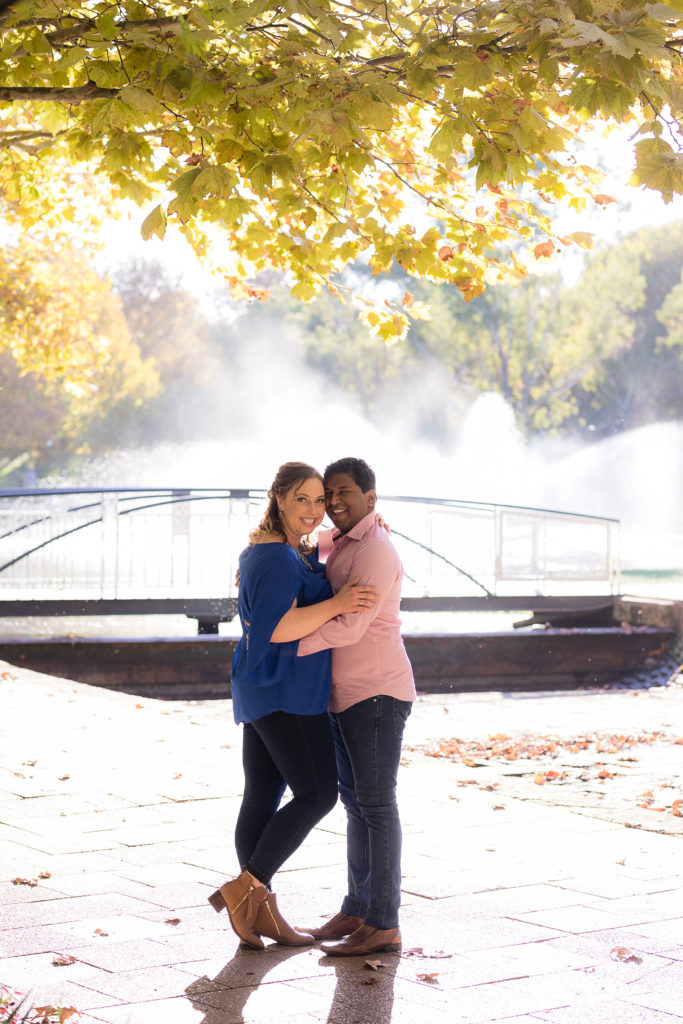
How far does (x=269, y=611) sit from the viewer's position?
14.4ft

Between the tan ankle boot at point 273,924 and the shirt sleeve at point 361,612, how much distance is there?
3.00 ft

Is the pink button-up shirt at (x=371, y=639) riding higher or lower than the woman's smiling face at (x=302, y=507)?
lower

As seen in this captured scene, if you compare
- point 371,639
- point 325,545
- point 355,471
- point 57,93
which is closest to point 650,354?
point 57,93

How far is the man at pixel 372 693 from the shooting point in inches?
178

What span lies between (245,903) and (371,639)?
3.42 ft

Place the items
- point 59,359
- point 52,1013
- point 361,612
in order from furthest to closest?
point 59,359
point 361,612
point 52,1013

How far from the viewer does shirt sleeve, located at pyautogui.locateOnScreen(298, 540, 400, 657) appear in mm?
4414

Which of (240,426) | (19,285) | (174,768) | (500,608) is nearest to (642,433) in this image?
(240,426)

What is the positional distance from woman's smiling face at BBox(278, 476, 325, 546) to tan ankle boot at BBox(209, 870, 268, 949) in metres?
1.24

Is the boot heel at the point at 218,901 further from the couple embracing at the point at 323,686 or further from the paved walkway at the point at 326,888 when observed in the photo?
the paved walkway at the point at 326,888

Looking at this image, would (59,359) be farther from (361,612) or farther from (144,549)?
(361,612)

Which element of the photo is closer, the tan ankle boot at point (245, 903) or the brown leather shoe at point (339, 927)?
the tan ankle boot at point (245, 903)

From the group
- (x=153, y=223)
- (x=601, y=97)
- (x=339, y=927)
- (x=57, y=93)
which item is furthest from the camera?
(x=153, y=223)

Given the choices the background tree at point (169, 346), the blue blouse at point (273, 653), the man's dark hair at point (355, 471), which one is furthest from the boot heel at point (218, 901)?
the background tree at point (169, 346)
